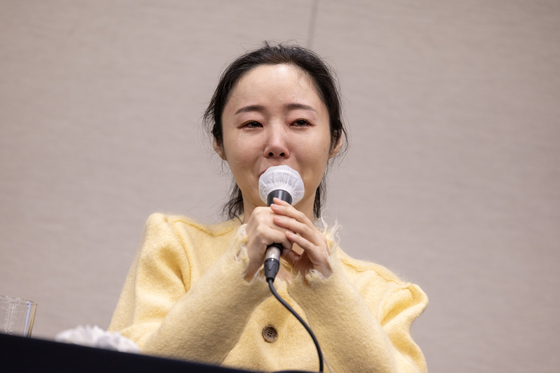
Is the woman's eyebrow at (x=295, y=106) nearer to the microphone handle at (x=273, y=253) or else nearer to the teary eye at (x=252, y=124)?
the teary eye at (x=252, y=124)

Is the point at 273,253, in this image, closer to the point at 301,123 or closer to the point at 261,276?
the point at 261,276

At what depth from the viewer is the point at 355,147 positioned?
1.91 m

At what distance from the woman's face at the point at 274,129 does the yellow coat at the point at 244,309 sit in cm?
15

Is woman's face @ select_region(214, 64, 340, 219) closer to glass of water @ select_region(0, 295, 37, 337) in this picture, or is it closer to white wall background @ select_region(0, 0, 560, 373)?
A: glass of water @ select_region(0, 295, 37, 337)

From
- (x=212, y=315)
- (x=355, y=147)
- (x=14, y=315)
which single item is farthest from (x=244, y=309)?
(x=355, y=147)

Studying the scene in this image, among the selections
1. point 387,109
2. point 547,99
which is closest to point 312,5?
point 387,109

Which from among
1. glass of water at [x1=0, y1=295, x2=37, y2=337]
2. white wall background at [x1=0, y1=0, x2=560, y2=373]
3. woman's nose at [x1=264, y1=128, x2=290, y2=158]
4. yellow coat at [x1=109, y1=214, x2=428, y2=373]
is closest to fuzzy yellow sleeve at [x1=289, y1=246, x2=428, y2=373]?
yellow coat at [x1=109, y1=214, x2=428, y2=373]

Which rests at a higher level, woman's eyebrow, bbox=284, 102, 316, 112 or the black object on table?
woman's eyebrow, bbox=284, 102, 316, 112

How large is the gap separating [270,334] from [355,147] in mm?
1094

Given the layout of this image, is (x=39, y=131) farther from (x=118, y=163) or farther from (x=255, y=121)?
(x=255, y=121)

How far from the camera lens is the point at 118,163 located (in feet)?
6.13

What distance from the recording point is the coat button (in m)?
0.93

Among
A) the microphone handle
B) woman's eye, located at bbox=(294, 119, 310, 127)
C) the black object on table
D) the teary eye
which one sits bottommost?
the microphone handle

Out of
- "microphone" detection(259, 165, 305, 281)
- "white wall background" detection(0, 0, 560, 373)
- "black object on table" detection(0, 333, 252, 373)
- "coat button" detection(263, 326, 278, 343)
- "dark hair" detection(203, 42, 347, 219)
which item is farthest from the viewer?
"white wall background" detection(0, 0, 560, 373)
